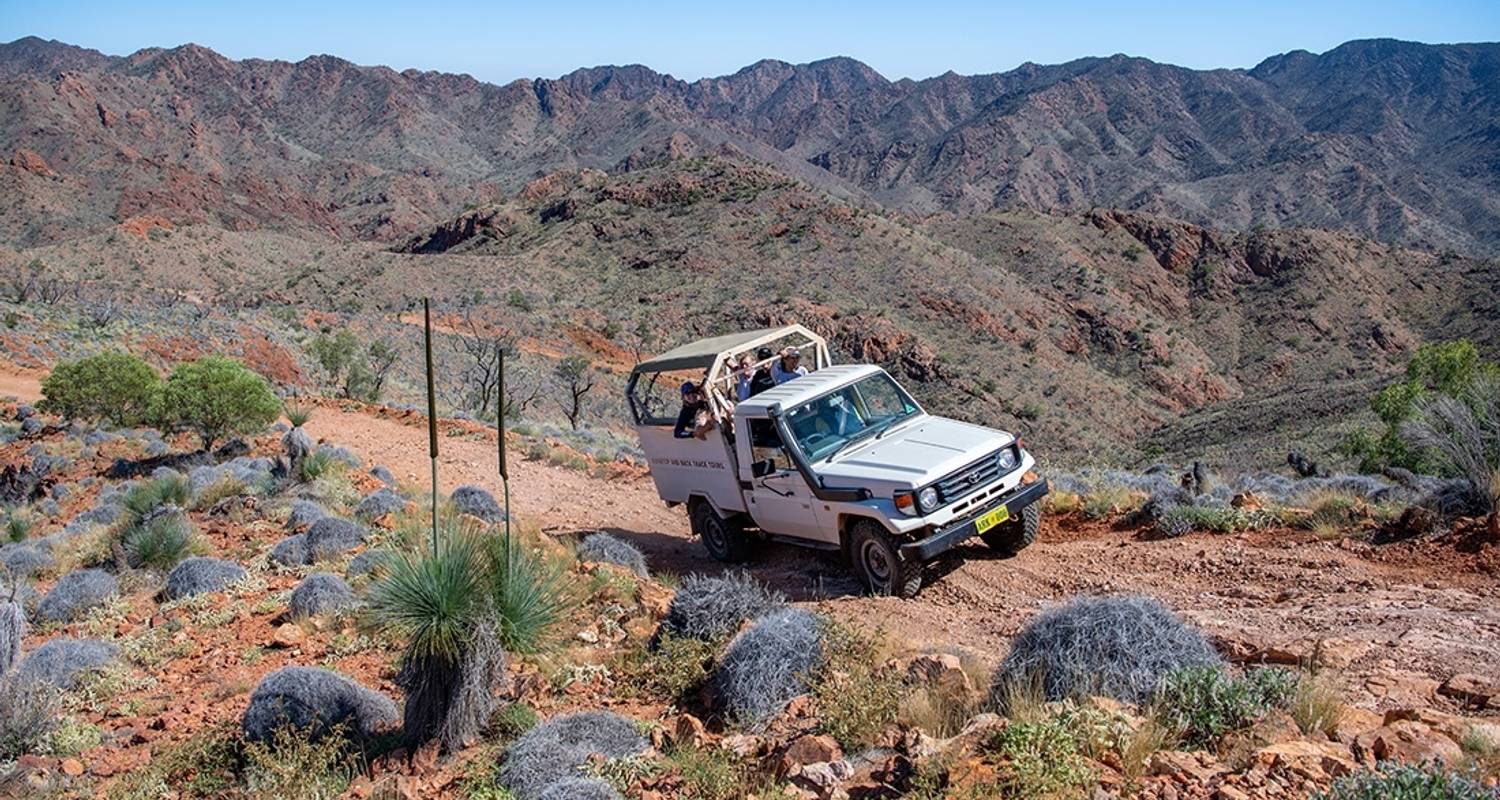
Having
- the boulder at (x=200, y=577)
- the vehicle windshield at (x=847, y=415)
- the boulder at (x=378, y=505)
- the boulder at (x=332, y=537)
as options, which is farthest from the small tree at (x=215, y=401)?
the vehicle windshield at (x=847, y=415)

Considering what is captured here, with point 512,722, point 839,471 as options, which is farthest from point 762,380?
point 512,722

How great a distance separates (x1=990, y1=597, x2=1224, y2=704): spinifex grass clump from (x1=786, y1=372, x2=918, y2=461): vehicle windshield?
3.65 metres

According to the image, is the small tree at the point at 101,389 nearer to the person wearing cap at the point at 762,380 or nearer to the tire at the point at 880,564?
the person wearing cap at the point at 762,380

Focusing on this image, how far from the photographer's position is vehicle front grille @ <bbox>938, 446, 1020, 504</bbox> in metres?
7.98

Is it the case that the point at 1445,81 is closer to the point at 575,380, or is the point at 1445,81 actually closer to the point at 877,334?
the point at 877,334

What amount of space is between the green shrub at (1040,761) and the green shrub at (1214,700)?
604mm

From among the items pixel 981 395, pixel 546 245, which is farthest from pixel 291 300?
pixel 981 395

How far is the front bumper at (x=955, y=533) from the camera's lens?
7855 mm

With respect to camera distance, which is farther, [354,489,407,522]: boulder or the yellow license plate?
[354,489,407,522]: boulder

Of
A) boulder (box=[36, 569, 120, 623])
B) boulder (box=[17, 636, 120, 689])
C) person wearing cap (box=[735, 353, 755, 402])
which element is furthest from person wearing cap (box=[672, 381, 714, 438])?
boulder (box=[36, 569, 120, 623])

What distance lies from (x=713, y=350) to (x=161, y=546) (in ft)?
21.5

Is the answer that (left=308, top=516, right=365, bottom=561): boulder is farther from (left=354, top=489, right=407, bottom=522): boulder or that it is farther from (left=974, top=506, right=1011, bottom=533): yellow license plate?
(left=974, top=506, right=1011, bottom=533): yellow license plate

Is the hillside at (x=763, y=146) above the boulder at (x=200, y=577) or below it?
above

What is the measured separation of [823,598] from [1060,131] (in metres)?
162
